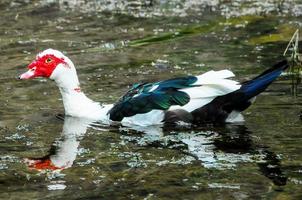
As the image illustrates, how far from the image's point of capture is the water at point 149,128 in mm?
7088

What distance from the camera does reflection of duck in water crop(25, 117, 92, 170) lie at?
25.5ft

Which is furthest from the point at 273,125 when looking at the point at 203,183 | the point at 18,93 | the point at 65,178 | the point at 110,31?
the point at 110,31


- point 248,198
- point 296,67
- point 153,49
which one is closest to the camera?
point 248,198

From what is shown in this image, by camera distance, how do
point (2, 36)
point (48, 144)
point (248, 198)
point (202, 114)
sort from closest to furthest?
point (248, 198), point (48, 144), point (202, 114), point (2, 36)

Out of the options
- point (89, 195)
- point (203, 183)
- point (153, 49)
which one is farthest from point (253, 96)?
point (153, 49)

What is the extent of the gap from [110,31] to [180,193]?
9065 mm

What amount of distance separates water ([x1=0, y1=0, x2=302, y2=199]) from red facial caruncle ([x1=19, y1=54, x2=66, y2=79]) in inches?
18.2

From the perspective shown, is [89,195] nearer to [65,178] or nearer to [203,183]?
[65,178]

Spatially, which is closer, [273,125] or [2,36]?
[273,125]

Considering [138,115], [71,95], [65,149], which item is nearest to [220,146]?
[138,115]

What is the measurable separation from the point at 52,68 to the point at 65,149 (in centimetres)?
190

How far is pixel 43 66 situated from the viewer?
9.98 metres

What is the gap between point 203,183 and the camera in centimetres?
704

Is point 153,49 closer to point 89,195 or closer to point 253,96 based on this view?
point 253,96
